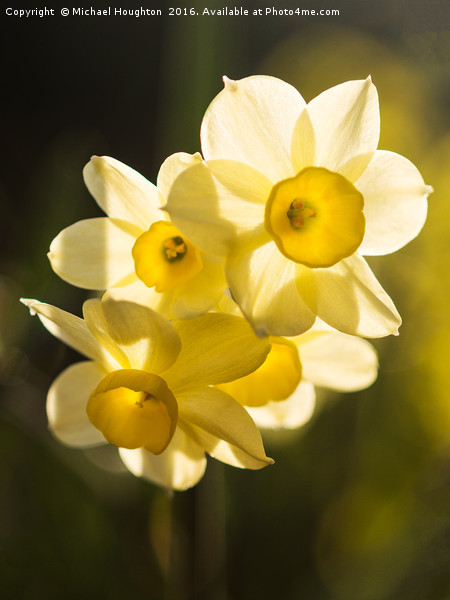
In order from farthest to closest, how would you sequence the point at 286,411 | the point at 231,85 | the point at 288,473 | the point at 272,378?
1. the point at 288,473
2. the point at 286,411
3. the point at 272,378
4. the point at 231,85

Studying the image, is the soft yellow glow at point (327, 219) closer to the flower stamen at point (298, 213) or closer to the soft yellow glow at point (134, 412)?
the flower stamen at point (298, 213)

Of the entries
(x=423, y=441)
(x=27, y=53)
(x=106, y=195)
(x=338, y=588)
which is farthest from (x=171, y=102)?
(x=338, y=588)

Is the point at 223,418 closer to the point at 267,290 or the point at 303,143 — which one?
the point at 267,290

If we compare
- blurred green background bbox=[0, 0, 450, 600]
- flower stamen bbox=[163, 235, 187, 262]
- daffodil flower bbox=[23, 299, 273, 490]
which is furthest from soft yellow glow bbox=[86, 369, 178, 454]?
blurred green background bbox=[0, 0, 450, 600]

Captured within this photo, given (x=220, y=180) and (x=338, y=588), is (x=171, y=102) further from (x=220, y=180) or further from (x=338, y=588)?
(x=338, y=588)

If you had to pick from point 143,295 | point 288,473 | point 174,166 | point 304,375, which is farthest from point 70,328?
point 288,473

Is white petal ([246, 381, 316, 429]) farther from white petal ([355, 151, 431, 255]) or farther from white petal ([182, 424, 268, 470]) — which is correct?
white petal ([355, 151, 431, 255])
